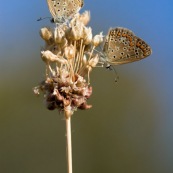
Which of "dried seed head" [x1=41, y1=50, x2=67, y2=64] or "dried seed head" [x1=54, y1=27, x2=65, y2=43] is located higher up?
"dried seed head" [x1=54, y1=27, x2=65, y2=43]

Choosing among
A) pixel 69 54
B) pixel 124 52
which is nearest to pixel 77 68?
pixel 69 54

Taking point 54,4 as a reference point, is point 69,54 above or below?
below

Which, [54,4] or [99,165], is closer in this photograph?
[54,4]

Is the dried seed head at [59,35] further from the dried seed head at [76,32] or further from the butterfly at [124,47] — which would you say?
the butterfly at [124,47]

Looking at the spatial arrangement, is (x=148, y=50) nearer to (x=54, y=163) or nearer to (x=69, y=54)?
(x=69, y=54)

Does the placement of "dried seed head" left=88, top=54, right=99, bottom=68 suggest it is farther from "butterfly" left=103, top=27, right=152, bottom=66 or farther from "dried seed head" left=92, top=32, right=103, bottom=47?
"butterfly" left=103, top=27, right=152, bottom=66

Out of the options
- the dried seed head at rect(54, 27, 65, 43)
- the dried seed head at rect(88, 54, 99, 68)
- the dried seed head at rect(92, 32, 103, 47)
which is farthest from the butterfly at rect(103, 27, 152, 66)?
the dried seed head at rect(54, 27, 65, 43)
